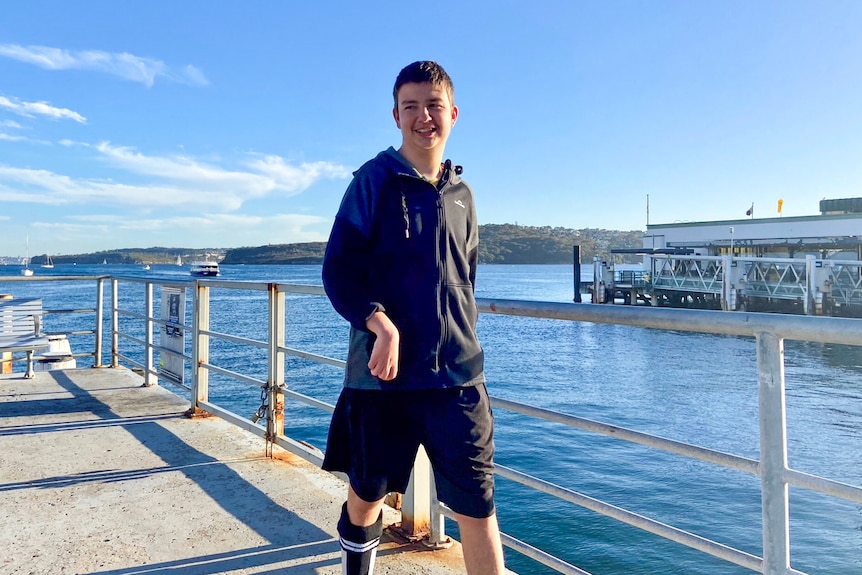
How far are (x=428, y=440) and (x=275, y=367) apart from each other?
2.48 m

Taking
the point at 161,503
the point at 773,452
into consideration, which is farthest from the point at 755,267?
the point at 773,452

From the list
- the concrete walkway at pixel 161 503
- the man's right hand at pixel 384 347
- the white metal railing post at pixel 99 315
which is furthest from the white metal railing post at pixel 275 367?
the white metal railing post at pixel 99 315

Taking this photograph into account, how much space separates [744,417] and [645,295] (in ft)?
101

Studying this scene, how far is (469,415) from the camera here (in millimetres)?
1389

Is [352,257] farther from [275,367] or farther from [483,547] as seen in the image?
[275,367]

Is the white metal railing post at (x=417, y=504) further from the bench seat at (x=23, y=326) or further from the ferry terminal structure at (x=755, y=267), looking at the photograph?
the ferry terminal structure at (x=755, y=267)

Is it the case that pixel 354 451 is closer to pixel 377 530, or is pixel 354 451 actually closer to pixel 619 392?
pixel 377 530

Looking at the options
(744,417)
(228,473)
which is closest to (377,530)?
(228,473)

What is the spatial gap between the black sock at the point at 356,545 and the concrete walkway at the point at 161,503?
0.66m

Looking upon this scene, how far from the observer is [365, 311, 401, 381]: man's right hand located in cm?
129

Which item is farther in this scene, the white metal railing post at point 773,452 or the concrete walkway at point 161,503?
the concrete walkway at point 161,503

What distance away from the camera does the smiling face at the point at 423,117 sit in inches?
57.1

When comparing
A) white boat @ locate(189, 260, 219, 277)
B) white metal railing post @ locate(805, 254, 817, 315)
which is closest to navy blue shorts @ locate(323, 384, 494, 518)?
white metal railing post @ locate(805, 254, 817, 315)

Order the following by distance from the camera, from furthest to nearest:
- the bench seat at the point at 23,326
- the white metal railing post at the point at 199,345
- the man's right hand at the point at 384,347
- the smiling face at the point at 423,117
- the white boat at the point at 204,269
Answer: the white boat at the point at 204,269 < the bench seat at the point at 23,326 < the white metal railing post at the point at 199,345 < the smiling face at the point at 423,117 < the man's right hand at the point at 384,347
